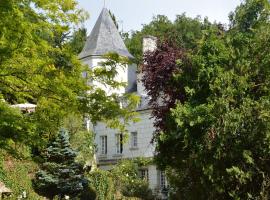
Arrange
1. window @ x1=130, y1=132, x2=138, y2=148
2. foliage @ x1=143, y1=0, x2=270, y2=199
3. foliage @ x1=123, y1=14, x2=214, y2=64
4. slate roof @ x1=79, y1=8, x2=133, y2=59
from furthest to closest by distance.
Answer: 1. foliage @ x1=123, y1=14, x2=214, y2=64
2. slate roof @ x1=79, y1=8, x2=133, y2=59
3. window @ x1=130, y1=132, x2=138, y2=148
4. foliage @ x1=143, y1=0, x2=270, y2=199

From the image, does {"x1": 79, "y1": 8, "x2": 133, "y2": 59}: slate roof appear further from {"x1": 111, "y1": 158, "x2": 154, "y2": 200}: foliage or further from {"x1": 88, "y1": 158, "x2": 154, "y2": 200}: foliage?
{"x1": 88, "y1": 158, "x2": 154, "y2": 200}: foliage

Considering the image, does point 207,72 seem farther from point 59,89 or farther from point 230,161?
point 59,89

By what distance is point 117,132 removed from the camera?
3519cm

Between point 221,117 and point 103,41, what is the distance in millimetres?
29925

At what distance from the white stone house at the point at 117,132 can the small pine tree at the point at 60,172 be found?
14.1 ft

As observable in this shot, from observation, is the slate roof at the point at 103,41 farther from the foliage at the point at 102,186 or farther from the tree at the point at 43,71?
the tree at the point at 43,71

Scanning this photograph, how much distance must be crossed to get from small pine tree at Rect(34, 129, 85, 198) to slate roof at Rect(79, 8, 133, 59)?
13.2m

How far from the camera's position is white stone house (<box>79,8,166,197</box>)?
35.9m

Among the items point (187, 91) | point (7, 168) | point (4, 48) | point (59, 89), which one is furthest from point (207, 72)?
point (7, 168)

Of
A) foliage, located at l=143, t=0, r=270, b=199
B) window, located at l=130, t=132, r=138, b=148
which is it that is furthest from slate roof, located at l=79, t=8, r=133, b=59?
foliage, located at l=143, t=0, r=270, b=199

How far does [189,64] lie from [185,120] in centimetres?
242

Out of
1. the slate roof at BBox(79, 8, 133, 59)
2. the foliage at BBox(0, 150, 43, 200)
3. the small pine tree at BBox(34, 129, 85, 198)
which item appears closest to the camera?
the foliage at BBox(0, 150, 43, 200)

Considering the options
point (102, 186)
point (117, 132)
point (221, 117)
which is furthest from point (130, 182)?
point (221, 117)

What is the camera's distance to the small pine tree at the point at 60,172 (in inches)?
1141
